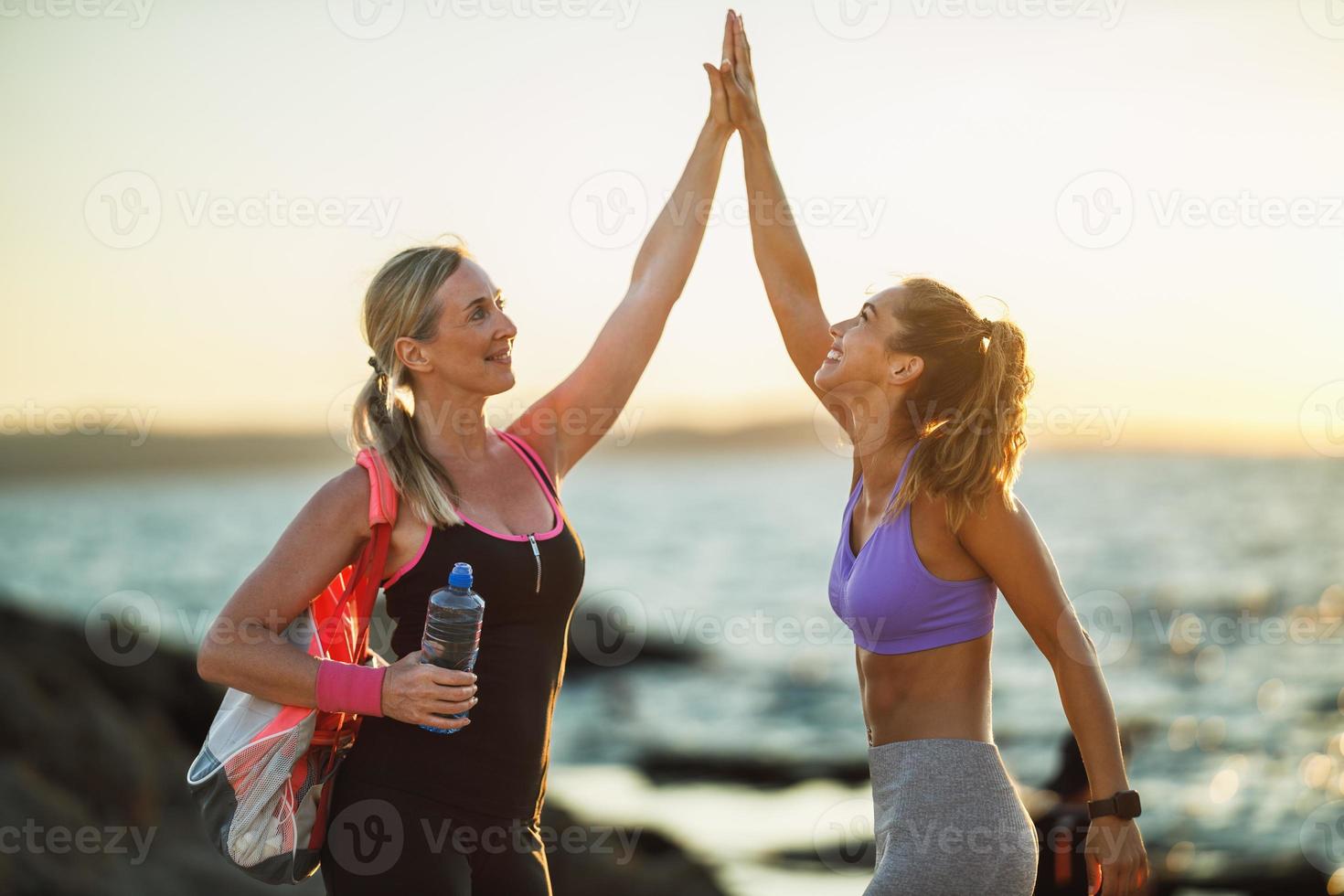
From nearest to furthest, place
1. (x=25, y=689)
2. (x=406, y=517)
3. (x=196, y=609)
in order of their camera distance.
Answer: (x=406, y=517)
(x=25, y=689)
(x=196, y=609)

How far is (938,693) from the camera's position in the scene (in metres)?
3.37

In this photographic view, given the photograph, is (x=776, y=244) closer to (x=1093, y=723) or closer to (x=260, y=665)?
(x=1093, y=723)

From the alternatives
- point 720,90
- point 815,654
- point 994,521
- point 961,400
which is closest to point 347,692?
point 994,521

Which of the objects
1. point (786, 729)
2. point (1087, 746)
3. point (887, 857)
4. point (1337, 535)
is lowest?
point (786, 729)

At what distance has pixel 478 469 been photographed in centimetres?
374

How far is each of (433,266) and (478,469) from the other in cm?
65

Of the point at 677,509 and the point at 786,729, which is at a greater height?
Result: the point at 677,509

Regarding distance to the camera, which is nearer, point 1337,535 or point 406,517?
point 406,517

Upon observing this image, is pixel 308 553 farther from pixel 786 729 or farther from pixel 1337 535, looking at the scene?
pixel 1337 535

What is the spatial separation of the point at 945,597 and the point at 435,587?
1.43 meters

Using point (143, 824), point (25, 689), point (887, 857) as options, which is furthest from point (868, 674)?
point (25, 689)

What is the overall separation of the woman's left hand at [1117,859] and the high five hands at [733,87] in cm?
278

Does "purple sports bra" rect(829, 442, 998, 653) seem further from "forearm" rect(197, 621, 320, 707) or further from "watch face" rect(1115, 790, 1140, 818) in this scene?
"forearm" rect(197, 621, 320, 707)

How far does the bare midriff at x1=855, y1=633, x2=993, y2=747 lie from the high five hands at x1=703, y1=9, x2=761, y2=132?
2.23 m
